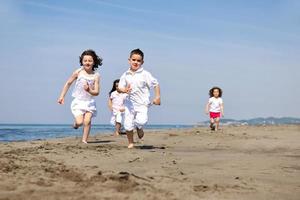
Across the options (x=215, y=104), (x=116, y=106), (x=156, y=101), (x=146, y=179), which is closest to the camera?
(x=146, y=179)

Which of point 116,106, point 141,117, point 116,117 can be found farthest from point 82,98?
point 116,117

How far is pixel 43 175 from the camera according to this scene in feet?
14.0

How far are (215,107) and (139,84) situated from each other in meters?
9.37

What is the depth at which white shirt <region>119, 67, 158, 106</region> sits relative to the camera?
841 centimetres

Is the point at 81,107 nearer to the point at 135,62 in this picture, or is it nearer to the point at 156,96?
the point at 135,62

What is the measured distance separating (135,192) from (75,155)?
9.05 feet

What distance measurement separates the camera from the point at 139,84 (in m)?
8.40

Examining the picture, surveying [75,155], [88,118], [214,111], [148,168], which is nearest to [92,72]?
[88,118]

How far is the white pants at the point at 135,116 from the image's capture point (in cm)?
831

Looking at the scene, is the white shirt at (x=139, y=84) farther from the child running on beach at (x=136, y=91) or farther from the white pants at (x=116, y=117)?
the white pants at (x=116, y=117)

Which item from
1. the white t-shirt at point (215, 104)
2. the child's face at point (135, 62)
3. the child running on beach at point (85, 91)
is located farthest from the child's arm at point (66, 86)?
the white t-shirt at point (215, 104)

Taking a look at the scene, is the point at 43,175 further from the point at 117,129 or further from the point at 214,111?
the point at 214,111

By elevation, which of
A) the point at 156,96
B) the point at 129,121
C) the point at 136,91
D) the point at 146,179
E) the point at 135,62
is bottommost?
the point at 146,179

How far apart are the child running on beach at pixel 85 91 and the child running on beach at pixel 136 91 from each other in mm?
1158
